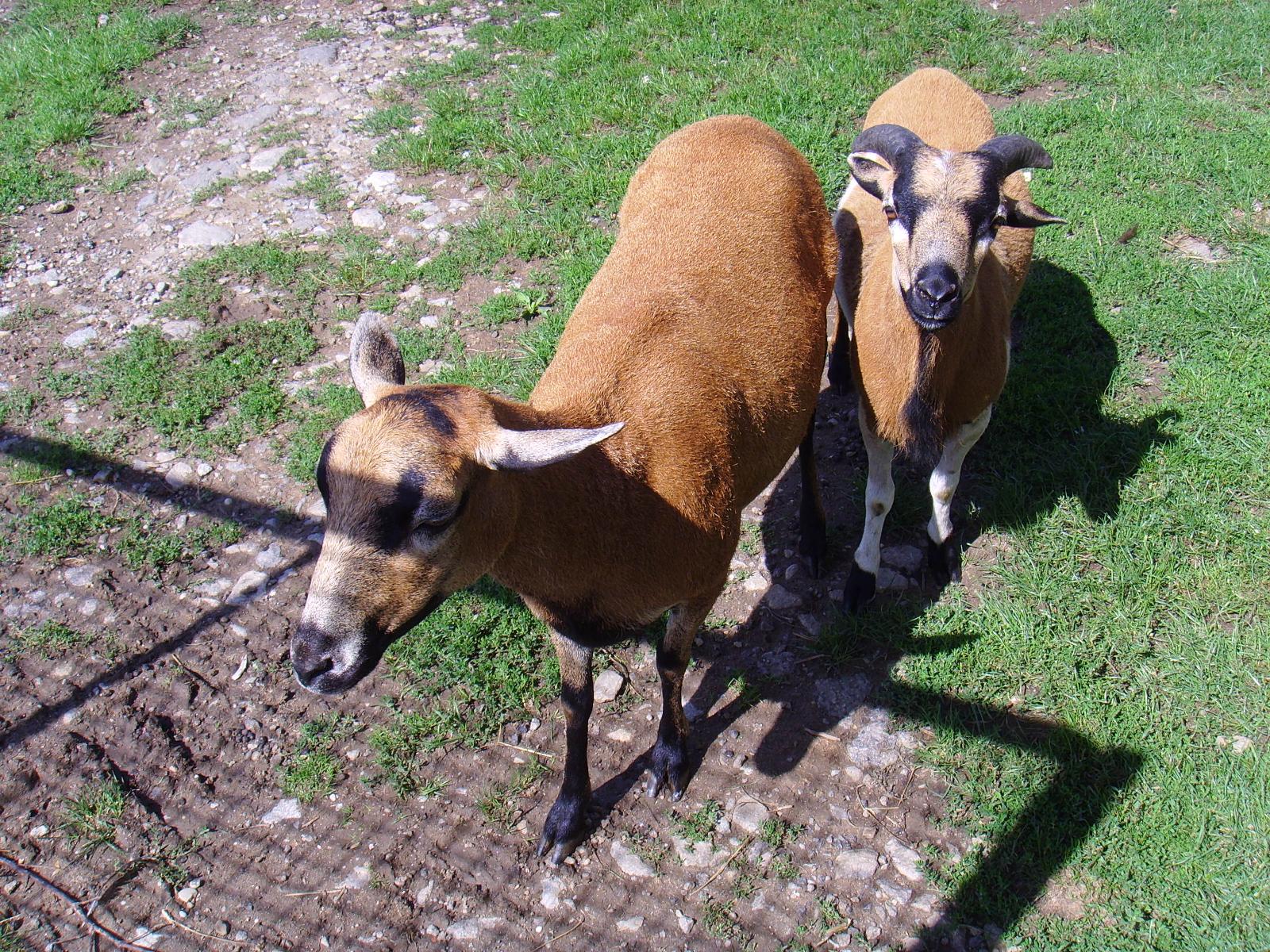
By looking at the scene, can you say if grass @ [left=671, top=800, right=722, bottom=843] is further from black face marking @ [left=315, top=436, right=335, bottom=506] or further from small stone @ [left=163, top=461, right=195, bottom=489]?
small stone @ [left=163, top=461, right=195, bottom=489]

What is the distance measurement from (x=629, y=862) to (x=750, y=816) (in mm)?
485

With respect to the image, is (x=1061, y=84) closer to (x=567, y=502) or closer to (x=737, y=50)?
(x=737, y=50)

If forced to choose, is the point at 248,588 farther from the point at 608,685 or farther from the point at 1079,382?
the point at 1079,382

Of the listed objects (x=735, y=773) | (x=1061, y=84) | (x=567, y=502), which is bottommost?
(x=735, y=773)

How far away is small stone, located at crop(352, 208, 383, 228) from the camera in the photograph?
6117mm

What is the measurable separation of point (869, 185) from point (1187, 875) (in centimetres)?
283

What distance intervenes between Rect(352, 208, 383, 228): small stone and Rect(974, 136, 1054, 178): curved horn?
3940mm

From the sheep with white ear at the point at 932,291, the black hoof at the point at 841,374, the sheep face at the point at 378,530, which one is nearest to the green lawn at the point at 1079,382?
the sheep with white ear at the point at 932,291

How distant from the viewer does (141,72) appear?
7.43 meters

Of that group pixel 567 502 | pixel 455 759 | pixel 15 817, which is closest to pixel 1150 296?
pixel 567 502

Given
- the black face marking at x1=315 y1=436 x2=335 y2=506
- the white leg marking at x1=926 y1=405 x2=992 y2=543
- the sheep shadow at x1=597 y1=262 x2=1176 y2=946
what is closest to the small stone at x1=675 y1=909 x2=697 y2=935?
the sheep shadow at x1=597 y1=262 x2=1176 y2=946

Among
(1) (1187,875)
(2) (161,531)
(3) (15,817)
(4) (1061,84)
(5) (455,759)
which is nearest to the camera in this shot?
(1) (1187,875)

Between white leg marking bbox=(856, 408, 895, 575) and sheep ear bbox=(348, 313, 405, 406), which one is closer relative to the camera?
sheep ear bbox=(348, 313, 405, 406)

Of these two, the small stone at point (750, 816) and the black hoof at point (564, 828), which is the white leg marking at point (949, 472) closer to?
the small stone at point (750, 816)
